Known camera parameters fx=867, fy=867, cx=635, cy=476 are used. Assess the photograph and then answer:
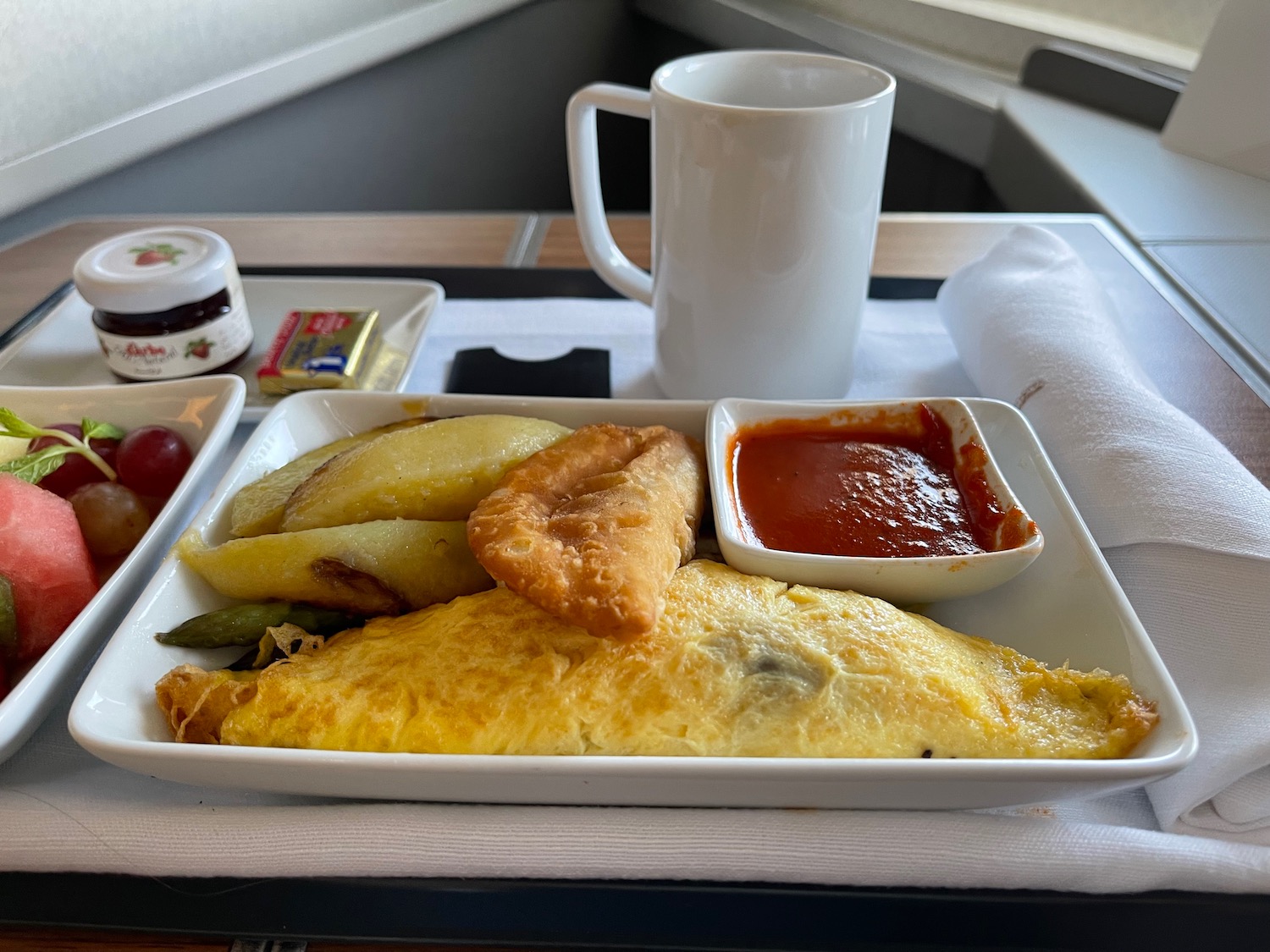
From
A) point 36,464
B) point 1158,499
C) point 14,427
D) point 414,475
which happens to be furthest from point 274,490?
point 1158,499

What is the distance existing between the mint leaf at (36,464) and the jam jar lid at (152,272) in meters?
0.39

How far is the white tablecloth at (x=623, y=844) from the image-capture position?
777mm

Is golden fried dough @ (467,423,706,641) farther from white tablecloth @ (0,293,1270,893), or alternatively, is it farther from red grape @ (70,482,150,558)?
red grape @ (70,482,150,558)

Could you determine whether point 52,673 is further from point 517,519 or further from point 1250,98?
point 1250,98

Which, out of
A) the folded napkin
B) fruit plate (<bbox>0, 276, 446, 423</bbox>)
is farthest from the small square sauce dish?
fruit plate (<bbox>0, 276, 446, 423</bbox>)

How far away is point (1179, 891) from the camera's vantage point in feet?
2.56

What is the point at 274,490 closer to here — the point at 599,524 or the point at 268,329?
the point at 599,524

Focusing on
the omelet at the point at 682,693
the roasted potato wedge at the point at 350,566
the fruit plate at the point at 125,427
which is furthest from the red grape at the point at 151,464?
the omelet at the point at 682,693

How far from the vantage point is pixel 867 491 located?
3.59 feet

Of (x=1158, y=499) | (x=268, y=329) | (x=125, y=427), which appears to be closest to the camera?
(x=1158, y=499)

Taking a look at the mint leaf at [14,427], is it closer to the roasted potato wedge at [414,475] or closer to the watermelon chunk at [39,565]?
the watermelon chunk at [39,565]

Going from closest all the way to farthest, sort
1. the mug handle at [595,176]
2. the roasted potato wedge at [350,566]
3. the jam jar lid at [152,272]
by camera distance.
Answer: the roasted potato wedge at [350,566]
the mug handle at [595,176]
the jam jar lid at [152,272]

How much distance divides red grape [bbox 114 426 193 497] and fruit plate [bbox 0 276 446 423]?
22 cm

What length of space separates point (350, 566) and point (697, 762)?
0.44 meters
